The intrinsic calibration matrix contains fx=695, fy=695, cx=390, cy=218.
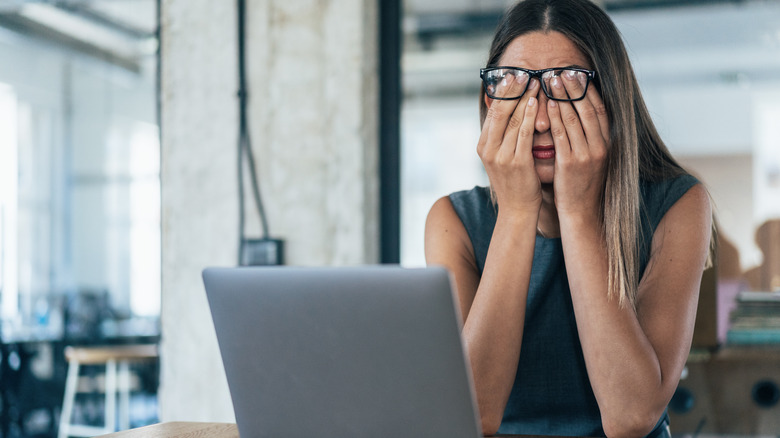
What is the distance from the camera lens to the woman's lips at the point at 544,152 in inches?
42.4

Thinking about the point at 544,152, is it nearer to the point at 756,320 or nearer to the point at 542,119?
the point at 542,119

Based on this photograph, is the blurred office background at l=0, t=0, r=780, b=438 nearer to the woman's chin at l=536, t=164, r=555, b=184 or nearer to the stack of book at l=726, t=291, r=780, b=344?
the stack of book at l=726, t=291, r=780, b=344

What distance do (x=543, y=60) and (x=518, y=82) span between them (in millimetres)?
73

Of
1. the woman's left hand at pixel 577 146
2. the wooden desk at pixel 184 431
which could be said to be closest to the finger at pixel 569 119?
the woman's left hand at pixel 577 146

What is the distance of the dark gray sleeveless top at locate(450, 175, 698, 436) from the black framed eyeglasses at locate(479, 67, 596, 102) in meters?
0.24

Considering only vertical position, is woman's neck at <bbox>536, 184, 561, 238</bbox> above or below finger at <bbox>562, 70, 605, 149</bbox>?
below

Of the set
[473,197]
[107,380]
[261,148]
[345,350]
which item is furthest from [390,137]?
[107,380]

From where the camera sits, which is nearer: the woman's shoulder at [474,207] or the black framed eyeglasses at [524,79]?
the black framed eyeglasses at [524,79]

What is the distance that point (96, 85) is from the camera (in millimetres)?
5250

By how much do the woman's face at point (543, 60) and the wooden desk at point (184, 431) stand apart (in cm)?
43

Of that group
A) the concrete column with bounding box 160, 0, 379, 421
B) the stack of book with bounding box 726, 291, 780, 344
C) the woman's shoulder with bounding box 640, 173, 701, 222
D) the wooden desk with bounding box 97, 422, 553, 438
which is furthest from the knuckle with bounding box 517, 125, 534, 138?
the stack of book with bounding box 726, 291, 780, 344

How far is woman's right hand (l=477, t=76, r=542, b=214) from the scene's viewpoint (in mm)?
1047

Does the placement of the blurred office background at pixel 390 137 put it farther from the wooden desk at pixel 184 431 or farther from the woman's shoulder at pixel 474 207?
the wooden desk at pixel 184 431

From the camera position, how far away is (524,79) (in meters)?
1.07
